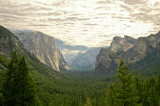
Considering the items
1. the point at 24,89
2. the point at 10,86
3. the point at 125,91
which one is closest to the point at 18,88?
the point at 24,89

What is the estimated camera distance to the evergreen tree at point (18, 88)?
29184 mm

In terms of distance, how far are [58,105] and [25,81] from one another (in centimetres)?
9894

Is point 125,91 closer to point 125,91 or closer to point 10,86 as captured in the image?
point 125,91

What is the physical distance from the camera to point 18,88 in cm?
2955

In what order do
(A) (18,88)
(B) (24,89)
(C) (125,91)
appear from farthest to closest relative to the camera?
1. (B) (24,89)
2. (A) (18,88)
3. (C) (125,91)

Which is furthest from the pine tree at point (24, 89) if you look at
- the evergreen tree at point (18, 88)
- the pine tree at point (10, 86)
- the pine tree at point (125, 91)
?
the pine tree at point (125, 91)

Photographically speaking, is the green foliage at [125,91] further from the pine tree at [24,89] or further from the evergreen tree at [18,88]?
the evergreen tree at [18,88]

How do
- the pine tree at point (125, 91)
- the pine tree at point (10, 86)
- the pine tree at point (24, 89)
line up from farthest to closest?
the pine tree at point (24, 89) → the pine tree at point (10, 86) → the pine tree at point (125, 91)

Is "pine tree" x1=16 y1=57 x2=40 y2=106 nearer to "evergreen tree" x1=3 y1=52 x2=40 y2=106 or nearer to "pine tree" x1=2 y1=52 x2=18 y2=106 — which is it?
"evergreen tree" x1=3 y1=52 x2=40 y2=106

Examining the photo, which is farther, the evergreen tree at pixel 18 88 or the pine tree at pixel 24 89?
the pine tree at pixel 24 89

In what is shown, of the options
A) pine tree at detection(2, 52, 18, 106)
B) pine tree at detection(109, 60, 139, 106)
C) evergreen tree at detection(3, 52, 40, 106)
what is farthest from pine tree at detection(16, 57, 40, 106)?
pine tree at detection(109, 60, 139, 106)

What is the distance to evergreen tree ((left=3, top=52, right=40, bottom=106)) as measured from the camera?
29184mm

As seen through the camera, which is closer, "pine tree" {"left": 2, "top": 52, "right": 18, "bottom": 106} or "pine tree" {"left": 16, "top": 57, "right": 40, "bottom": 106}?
"pine tree" {"left": 2, "top": 52, "right": 18, "bottom": 106}

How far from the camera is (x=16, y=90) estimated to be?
29609mm
